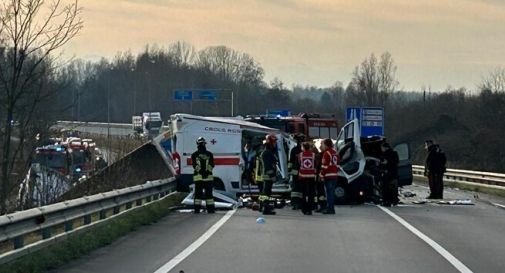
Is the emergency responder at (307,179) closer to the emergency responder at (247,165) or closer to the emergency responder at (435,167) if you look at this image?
the emergency responder at (247,165)

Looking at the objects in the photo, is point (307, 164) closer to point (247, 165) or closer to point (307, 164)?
point (307, 164)

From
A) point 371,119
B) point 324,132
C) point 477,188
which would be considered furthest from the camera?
point 371,119

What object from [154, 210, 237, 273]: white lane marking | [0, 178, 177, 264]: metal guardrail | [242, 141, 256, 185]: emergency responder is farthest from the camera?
[242, 141, 256, 185]: emergency responder

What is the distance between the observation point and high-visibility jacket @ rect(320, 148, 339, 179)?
20359 millimetres

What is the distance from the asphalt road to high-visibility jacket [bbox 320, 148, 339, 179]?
0.95 meters

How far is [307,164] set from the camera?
798 inches

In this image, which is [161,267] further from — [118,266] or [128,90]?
[128,90]

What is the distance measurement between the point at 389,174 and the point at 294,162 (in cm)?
328

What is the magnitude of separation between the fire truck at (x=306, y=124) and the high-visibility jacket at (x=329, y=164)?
10695 mm

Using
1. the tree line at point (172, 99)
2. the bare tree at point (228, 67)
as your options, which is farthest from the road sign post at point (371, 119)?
the bare tree at point (228, 67)

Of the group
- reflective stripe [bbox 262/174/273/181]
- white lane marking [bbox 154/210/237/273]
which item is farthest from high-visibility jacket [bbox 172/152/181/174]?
white lane marking [bbox 154/210/237/273]

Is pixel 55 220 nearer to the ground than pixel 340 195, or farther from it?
farther from it

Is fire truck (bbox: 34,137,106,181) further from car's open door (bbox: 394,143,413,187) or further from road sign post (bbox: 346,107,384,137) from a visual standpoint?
road sign post (bbox: 346,107,384,137)

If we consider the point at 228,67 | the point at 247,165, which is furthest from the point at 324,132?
the point at 228,67
